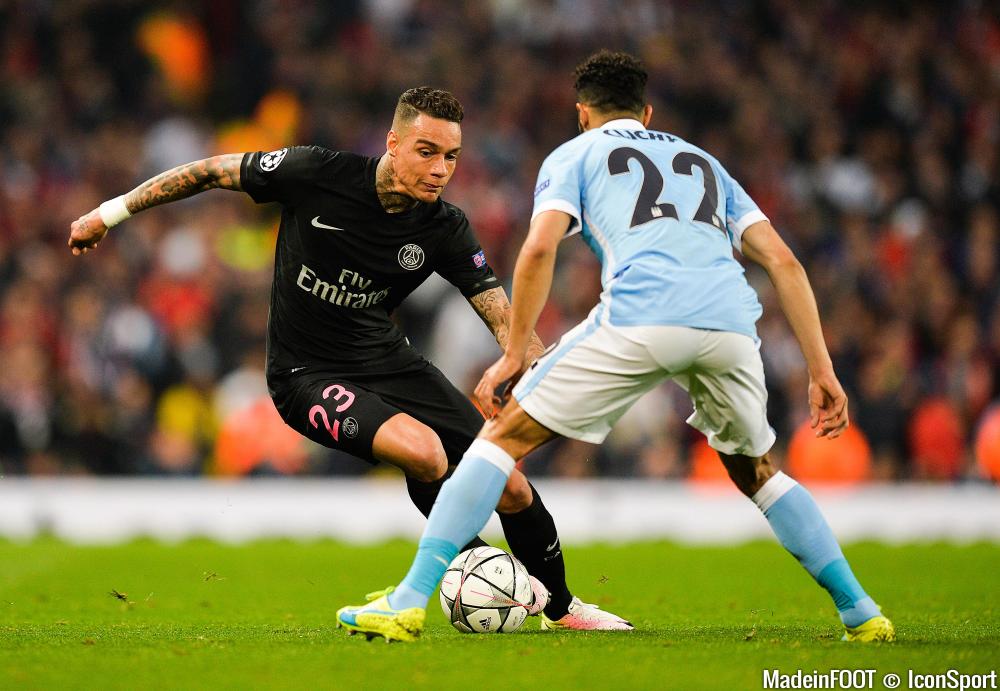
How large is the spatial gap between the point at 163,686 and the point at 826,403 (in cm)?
294

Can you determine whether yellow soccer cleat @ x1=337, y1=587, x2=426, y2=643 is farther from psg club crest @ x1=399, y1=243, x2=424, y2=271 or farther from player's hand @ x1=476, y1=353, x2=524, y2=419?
psg club crest @ x1=399, y1=243, x2=424, y2=271

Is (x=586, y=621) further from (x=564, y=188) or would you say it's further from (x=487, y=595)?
(x=564, y=188)

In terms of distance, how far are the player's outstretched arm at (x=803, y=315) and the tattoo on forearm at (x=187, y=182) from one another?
2.48 meters

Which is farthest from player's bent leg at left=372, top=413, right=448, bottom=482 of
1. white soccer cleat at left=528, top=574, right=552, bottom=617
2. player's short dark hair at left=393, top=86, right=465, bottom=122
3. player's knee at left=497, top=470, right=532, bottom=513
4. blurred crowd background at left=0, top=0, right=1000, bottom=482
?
blurred crowd background at left=0, top=0, right=1000, bottom=482

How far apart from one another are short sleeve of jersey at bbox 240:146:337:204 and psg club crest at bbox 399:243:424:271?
0.53 m

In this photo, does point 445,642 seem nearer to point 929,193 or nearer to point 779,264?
point 779,264

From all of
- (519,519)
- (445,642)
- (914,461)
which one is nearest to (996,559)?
(914,461)

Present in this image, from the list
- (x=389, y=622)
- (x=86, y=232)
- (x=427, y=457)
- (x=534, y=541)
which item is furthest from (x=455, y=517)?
(x=86, y=232)

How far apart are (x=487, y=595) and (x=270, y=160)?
232cm

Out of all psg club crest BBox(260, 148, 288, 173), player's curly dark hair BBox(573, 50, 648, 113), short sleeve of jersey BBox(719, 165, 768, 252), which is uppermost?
player's curly dark hair BBox(573, 50, 648, 113)

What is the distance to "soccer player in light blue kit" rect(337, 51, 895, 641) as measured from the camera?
18.0 ft

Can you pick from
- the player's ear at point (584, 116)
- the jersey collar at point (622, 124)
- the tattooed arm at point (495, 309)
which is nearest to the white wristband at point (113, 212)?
the tattooed arm at point (495, 309)

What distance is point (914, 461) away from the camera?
13.7 meters

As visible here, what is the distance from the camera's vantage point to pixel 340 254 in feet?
21.9
